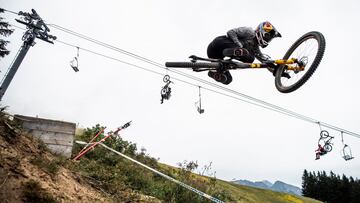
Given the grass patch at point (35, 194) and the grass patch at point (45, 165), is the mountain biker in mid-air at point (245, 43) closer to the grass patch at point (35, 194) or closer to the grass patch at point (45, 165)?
the grass patch at point (45, 165)

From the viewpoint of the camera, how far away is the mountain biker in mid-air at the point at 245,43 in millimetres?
7910

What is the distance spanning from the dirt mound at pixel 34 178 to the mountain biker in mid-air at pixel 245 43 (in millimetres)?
4997

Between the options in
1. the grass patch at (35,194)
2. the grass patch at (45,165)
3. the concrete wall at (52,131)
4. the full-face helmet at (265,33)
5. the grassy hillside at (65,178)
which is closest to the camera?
the grass patch at (35,194)

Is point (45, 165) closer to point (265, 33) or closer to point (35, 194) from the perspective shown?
point (35, 194)

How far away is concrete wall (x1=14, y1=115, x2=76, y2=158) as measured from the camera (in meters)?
10.3

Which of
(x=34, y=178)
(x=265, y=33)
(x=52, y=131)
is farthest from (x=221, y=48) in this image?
(x=52, y=131)

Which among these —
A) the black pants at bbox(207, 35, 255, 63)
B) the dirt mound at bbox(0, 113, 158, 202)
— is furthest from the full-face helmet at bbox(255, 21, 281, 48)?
the dirt mound at bbox(0, 113, 158, 202)

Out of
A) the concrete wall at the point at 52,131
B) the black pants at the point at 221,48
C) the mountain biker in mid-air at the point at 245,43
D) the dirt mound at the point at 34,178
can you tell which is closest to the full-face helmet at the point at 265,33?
the mountain biker in mid-air at the point at 245,43

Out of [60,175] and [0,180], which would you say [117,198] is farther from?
[0,180]

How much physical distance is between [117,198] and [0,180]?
3.30 m

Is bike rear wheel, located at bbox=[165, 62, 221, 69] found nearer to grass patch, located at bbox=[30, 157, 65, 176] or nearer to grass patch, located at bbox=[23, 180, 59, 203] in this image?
grass patch, located at bbox=[30, 157, 65, 176]

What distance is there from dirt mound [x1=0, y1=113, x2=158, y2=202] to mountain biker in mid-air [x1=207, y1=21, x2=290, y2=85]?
5.00 m

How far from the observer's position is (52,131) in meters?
10.6

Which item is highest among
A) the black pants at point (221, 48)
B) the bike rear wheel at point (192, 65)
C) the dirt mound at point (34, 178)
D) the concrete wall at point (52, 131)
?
the black pants at point (221, 48)
